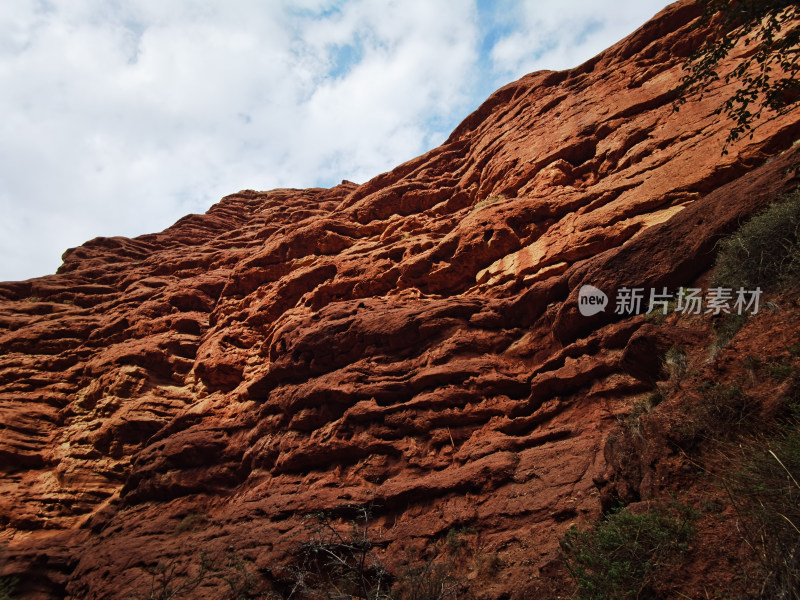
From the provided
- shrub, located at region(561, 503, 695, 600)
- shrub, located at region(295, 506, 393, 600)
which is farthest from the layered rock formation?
shrub, located at region(561, 503, 695, 600)

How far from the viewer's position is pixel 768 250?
6.88 m

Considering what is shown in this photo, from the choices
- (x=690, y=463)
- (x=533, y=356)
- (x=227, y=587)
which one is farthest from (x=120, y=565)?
(x=690, y=463)

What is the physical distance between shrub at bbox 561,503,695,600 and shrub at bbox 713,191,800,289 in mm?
4000

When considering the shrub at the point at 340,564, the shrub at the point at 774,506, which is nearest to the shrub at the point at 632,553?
the shrub at the point at 774,506

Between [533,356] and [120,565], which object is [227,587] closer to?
[120,565]

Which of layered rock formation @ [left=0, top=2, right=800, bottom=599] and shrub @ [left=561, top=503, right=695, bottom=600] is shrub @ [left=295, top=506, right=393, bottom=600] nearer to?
layered rock formation @ [left=0, top=2, right=800, bottom=599]

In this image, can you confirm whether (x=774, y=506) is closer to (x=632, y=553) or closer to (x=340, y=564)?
(x=632, y=553)

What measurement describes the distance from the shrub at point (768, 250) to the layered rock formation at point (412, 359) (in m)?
1.32

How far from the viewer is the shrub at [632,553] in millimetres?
4297

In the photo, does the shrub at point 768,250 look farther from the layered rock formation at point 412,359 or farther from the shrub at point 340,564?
the shrub at point 340,564

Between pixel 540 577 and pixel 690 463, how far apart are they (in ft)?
7.52

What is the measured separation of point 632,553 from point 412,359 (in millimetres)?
9076

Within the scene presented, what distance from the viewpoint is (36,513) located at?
16328mm

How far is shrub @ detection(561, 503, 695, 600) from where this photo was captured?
430cm
